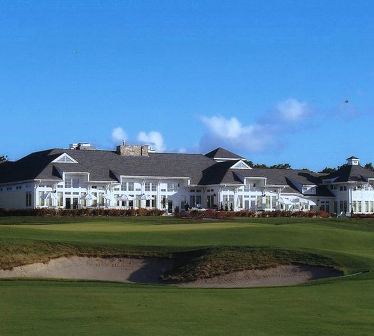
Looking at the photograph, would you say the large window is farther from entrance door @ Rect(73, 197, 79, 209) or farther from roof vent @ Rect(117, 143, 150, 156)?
roof vent @ Rect(117, 143, 150, 156)

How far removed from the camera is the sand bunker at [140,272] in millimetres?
30875

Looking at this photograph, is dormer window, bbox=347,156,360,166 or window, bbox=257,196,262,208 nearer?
window, bbox=257,196,262,208

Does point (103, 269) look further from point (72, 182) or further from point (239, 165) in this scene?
point (239, 165)

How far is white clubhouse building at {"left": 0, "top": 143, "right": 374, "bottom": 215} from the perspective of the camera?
87.9 meters

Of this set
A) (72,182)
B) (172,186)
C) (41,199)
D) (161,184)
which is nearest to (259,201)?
(172,186)

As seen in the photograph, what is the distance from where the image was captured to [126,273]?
33344 millimetres

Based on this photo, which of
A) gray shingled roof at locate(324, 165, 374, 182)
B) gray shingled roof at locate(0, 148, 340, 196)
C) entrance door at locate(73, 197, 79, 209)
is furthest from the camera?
gray shingled roof at locate(324, 165, 374, 182)

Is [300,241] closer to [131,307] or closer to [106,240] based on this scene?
[106,240]

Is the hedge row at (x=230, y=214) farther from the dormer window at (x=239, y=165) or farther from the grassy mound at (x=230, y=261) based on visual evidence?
the grassy mound at (x=230, y=261)

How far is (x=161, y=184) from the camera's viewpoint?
94688 mm

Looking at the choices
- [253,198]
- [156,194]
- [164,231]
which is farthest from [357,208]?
[164,231]

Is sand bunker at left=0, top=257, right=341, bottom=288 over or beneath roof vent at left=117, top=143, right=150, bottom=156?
beneath

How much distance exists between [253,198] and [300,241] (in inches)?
2195

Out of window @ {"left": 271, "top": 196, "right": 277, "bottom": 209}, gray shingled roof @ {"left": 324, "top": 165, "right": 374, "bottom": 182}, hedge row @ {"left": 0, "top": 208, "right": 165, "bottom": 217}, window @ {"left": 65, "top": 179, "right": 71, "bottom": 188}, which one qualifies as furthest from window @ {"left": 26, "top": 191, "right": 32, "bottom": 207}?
gray shingled roof @ {"left": 324, "top": 165, "right": 374, "bottom": 182}
